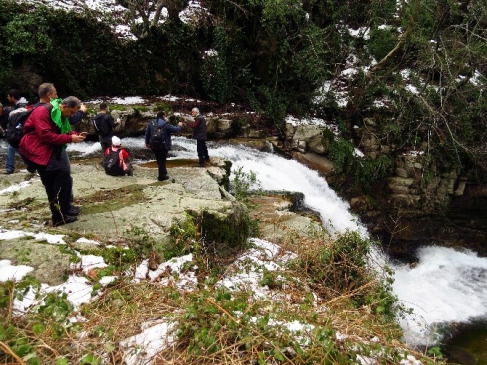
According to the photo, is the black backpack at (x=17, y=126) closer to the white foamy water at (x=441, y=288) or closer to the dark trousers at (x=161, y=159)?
the dark trousers at (x=161, y=159)

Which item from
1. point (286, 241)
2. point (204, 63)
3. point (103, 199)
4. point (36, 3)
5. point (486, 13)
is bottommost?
point (286, 241)

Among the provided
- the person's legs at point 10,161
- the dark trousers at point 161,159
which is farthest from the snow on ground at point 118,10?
the dark trousers at point 161,159

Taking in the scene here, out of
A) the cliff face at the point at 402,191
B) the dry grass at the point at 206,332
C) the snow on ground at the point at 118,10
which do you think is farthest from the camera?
the cliff face at the point at 402,191

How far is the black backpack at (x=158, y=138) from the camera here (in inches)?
290

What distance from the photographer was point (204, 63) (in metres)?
14.5

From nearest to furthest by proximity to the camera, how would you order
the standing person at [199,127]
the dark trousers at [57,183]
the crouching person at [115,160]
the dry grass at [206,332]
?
the dry grass at [206,332] → the dark trousers at [57,183] → the crouching person at [115,160] → the standing person at [199,127]

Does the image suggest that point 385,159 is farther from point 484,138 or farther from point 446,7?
point 446,7

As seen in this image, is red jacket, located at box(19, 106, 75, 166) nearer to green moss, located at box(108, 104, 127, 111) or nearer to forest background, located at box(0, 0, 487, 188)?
green moss, located at box(108, 104, 127, 111)

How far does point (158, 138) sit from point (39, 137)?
3.28m

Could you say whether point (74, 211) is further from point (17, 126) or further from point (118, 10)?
point (118, 10)

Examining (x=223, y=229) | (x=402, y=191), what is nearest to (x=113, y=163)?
(x=223, y=229)

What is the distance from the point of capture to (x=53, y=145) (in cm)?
435

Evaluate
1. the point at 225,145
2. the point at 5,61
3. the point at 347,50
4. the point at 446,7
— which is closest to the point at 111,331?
the point at 225,145

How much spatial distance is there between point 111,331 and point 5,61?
11844 millimetres
